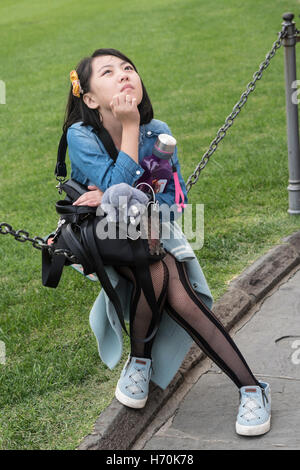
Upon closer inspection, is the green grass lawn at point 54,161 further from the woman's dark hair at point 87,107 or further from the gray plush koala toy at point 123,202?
the woman's dark hair at point 87,107

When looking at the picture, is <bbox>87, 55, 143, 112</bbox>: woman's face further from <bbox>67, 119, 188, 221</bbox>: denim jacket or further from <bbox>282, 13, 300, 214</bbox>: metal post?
<bbox>282, 13, 300, 214</bbox>: metal post

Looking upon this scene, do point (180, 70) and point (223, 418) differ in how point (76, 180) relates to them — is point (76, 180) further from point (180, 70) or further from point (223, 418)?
point (180, 70)

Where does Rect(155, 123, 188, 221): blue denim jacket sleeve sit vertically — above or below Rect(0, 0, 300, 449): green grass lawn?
above

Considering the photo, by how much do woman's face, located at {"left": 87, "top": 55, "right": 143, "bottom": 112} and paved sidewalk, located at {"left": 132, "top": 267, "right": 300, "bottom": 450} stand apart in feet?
4.57

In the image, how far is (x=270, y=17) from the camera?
49.7 ft

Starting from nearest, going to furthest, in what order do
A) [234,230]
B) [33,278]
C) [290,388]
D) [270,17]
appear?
[290,388]
[33,278]
[234,230]
[270,17]

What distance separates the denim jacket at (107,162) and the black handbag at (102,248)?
0.13m

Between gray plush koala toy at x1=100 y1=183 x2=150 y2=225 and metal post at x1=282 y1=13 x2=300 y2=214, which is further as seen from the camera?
metal post at x1=282 y1=13 x2=300 y2=214

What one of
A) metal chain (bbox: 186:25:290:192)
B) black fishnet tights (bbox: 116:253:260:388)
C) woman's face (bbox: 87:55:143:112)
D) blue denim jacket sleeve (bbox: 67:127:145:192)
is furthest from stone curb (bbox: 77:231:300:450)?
woman's face (bbox: 87:55:143:112)

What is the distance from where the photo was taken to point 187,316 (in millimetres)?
3066

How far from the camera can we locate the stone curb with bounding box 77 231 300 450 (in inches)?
Result: 117

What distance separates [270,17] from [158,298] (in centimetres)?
1334

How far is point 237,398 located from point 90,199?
3.77ft

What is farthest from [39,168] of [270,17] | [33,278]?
[270,17]
